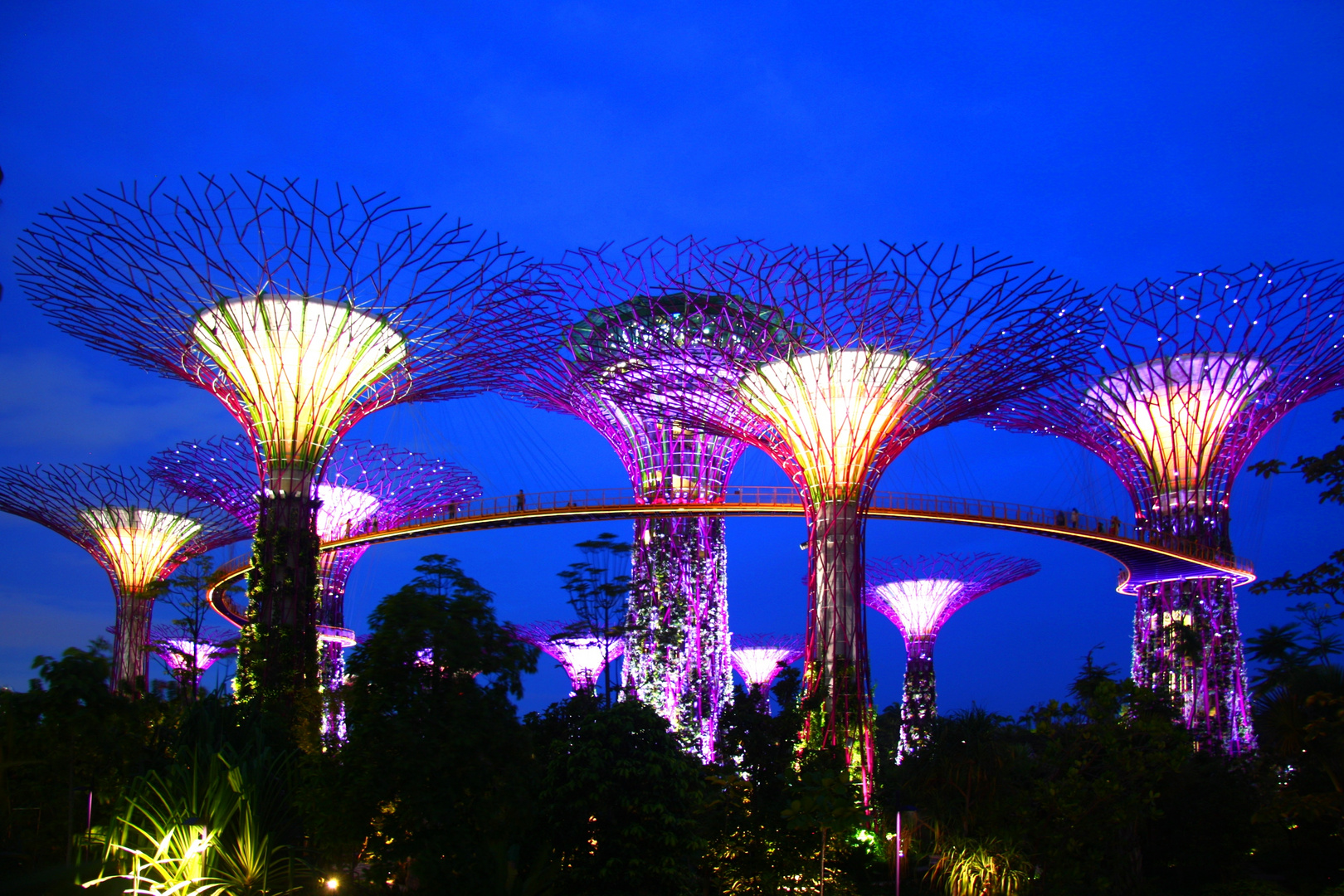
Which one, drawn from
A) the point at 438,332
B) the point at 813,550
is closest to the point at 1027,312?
the point at 813,550

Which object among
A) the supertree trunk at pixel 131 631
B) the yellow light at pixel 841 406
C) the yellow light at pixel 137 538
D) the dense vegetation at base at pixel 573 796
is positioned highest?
the yellow light at pixel 841 406

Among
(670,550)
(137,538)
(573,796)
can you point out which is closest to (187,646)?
(137,538)

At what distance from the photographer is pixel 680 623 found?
109 feet

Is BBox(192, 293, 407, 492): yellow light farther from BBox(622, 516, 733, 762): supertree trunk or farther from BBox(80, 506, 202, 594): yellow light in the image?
BBox(80, 506, 202, 594): yellow light

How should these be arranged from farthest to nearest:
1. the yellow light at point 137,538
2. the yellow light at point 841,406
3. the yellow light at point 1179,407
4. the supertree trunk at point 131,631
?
the yellow light at point 137,538 < the supertree trunk at point 131,631 < the yellow light at point 1179,407 < the yellow light at point 841,406

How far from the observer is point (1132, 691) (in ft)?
50.5

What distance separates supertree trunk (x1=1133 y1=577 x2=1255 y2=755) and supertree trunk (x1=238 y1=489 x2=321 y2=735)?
21.7m

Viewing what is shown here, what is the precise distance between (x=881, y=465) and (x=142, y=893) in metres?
17.7

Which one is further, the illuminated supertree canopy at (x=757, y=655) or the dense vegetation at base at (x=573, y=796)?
the illuminated supertree canopy at (x=757, y=655)

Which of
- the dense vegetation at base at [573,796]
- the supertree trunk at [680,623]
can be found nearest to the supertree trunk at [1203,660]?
the dense vegetation at base at [573,796]

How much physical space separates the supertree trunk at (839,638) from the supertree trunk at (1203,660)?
11.1 m

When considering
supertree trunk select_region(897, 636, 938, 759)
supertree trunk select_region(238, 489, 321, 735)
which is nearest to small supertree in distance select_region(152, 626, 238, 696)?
supertree trunk select_region(238, 489, 321, 735)

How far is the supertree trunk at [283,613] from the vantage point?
20750mm

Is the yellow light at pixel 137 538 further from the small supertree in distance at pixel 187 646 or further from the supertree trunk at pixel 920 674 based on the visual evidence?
the supertree trunk at pixel 920 674
